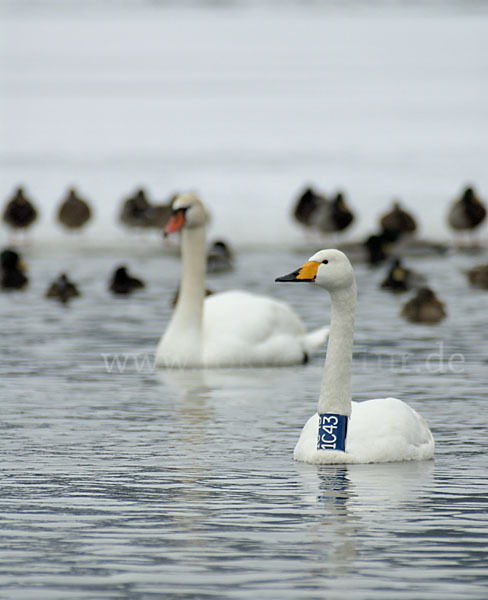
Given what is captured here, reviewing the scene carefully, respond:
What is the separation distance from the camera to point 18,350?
15.9 meters

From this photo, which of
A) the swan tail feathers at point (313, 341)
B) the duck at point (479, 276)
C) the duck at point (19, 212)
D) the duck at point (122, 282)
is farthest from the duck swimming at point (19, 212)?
the swan tail feathers at point (313, 341)

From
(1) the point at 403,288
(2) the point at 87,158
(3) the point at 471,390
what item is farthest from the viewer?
(2) the point at 87,158

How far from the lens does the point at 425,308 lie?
17734 millimetres

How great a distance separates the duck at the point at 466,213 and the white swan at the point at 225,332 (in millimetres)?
Answer: 12787

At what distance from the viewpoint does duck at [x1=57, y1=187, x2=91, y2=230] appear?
28.7 m

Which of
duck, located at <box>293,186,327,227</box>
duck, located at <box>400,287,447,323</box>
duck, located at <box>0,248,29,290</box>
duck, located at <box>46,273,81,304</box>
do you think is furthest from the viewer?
duck, located at <box>293,186,327,227</box>

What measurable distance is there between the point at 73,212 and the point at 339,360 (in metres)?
19.1

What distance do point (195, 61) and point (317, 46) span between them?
745 centimetres

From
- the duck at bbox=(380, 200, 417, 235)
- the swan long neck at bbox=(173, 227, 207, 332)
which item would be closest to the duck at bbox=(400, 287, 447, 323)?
the swan long neck at bbox=(173, 227, 207, 332)

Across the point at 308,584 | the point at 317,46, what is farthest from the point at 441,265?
the point at 317,46

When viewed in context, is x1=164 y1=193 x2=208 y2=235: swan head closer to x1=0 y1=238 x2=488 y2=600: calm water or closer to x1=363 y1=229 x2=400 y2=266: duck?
x1=0 y1=238 x2=488 y2=600: calm water

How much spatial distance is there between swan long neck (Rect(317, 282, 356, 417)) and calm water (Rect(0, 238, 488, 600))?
1.23 ft

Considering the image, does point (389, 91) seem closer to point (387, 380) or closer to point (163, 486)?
point (387, 380)

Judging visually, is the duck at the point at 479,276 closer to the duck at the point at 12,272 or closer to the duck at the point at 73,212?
the duck at the point at 12,272
